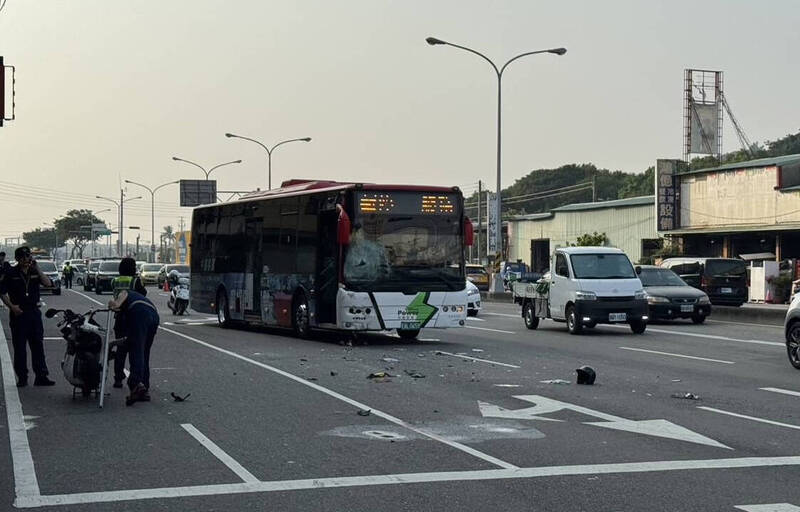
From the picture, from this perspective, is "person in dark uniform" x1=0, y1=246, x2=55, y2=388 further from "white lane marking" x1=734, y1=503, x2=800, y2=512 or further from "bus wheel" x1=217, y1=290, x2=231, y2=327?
"bus wheel" x1=217, y1=290, x2=231, y2=327

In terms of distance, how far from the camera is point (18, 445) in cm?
978

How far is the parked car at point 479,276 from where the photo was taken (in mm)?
52094

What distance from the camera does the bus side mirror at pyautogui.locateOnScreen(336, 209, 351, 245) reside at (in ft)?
68.5

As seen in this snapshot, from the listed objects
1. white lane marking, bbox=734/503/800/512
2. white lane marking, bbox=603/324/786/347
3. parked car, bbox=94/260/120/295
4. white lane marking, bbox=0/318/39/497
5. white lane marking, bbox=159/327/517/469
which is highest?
parked car, bbox=94/260/120/295

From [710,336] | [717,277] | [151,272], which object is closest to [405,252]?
[710,336]

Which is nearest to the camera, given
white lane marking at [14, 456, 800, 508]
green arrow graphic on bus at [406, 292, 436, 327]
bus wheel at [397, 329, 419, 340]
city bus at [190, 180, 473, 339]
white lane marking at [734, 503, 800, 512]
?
white lane marking at [734, 503, 800, 512]

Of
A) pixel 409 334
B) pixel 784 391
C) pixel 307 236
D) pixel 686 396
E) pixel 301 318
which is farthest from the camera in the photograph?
pixel 409 334

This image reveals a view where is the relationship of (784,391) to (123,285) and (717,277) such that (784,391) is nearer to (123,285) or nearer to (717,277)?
(123,285)

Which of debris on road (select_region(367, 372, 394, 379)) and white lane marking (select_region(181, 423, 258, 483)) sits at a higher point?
debris on road (select_region(367, 372, 394, 379))

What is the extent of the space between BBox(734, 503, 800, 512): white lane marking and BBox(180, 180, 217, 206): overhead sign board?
82.0 m

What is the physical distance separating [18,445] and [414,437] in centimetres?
355

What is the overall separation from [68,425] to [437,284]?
11.6 metres

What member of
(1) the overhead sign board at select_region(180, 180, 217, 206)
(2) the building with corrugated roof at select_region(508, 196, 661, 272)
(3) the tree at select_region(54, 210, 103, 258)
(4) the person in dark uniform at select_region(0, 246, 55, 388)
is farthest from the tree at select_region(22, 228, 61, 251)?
(4) the person in dark uniform at select_region(0, 246, 55, 388)

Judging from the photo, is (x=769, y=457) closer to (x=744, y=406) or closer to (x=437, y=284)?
(x=744, y=406)
